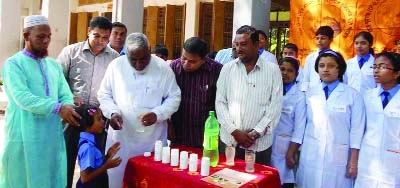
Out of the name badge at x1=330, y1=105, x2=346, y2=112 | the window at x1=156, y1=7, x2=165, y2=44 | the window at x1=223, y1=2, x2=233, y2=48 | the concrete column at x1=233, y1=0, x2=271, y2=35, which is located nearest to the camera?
the name badge at x1=330, y1=105, x2=346, y2=112

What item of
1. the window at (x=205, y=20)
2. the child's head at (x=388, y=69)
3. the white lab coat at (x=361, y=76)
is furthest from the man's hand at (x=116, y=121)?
the window at (x=205, y=20)

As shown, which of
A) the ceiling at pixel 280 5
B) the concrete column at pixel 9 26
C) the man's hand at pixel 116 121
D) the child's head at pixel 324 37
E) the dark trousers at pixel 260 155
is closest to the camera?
the man's hand at pixel 116 121

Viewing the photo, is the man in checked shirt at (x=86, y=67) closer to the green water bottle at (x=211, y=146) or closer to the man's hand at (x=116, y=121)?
the man's hand at (x=116, y=121)

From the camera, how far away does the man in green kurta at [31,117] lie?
274 centimetres

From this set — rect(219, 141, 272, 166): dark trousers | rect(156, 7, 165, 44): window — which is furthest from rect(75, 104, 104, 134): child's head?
rect(156, 7, 165, 44): window

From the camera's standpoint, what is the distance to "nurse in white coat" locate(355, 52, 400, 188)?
287 cm

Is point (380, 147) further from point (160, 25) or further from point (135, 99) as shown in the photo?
point (160, 25)

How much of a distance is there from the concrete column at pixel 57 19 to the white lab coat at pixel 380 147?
10939 millimetres

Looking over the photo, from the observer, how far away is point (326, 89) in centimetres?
317

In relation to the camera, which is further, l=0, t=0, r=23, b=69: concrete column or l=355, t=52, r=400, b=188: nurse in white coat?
l=0, t=0, r=23, b=69: concrete column

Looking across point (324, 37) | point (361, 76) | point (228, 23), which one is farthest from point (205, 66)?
point (228, 23)

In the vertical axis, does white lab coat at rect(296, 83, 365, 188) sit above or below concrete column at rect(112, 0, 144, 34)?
below

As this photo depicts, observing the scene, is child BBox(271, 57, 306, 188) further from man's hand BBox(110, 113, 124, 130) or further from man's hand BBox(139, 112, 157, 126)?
man's hand BBox(110, 113, 124, 130)

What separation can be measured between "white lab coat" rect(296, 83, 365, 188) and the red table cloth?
615 mm
